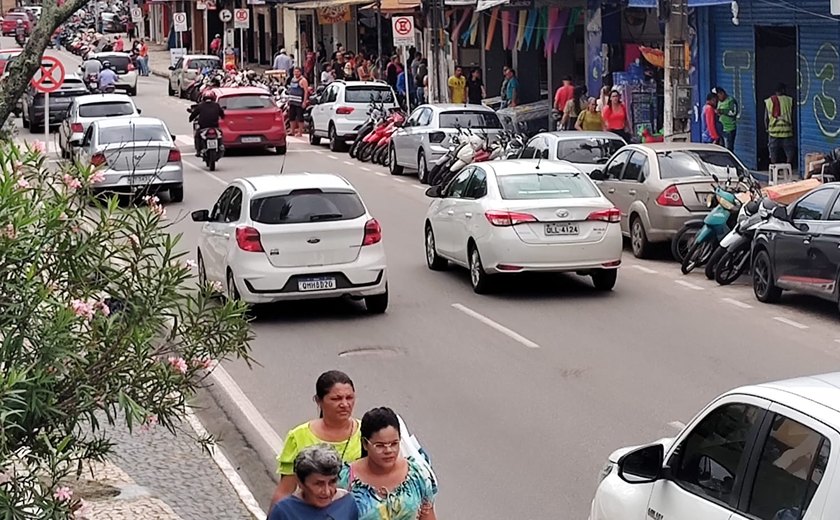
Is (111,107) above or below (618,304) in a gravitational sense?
above

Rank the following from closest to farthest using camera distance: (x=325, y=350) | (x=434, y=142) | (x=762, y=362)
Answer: (x=762, y=362) → (x=325, y=350) → (x=434, y=142)

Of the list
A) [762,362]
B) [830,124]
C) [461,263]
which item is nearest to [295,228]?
[461,263]

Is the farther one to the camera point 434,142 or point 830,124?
point 434,142

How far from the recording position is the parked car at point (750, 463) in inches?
207

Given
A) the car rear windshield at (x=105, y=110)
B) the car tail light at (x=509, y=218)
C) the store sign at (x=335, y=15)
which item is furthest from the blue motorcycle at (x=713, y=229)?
the store sign at (x=335, y=15)

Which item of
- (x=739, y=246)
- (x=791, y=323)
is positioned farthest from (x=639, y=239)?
(x=791, y=323)

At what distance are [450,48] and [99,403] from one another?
135 ft

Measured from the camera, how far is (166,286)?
6246 mm

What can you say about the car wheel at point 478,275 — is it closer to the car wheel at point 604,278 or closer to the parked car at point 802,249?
the car wheel at point 604,278

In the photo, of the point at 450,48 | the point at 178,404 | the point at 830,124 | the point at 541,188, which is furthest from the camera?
the point at 450,48

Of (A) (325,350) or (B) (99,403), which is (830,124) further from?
(B) (99,403)

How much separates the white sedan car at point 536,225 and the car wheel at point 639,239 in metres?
2.63

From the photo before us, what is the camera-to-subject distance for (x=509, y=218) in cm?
1719

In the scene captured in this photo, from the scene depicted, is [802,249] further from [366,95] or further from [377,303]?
[366,95]
